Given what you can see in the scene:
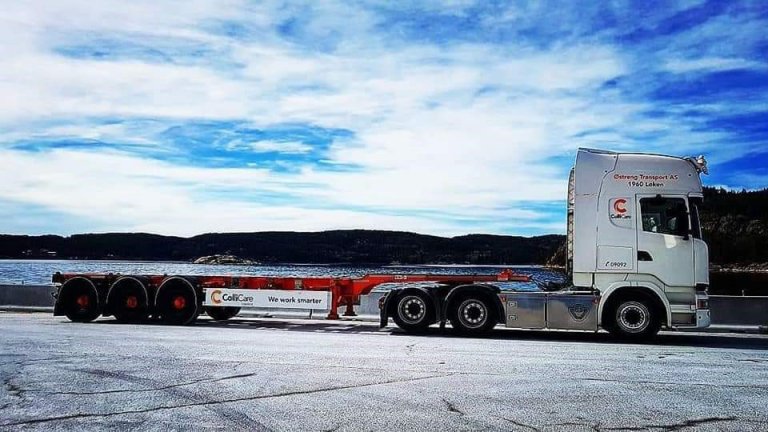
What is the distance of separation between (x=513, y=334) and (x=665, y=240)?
392cm

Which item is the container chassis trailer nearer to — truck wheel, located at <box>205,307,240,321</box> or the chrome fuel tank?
truck wheel, located at <box>205,307,240,321</box>

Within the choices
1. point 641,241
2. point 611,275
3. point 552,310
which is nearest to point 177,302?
point 552,310

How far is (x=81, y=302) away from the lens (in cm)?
1867

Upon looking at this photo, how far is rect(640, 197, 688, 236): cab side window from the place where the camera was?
14.4 metres

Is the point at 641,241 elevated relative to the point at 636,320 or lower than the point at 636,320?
elevated

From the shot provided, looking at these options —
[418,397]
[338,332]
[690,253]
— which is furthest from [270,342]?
[690,253]

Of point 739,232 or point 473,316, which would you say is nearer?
point 473,316

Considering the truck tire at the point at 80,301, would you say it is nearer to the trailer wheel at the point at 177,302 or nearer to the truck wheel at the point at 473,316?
the trailer wheel at the point at 177,302

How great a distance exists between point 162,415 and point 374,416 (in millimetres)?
2051

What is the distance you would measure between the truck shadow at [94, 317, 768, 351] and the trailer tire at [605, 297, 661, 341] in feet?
0.67

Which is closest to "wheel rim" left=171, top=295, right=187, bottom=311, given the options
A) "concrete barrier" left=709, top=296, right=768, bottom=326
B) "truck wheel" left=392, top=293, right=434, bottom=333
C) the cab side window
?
"truck wheel" left=392, top=293, right=434, bottom=333

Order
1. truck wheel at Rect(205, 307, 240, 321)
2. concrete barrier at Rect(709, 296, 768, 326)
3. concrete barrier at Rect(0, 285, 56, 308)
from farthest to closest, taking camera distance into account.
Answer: concrete barrier at Rect(0, 285, 56, 308) → truck wheel at Rect(205, 307, 240, 321) → concrete barrier at Rect(709, 296, 768, 326)

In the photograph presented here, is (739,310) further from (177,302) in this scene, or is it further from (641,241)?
(177,302)

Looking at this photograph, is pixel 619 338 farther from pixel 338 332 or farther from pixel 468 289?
pixel 338 332
